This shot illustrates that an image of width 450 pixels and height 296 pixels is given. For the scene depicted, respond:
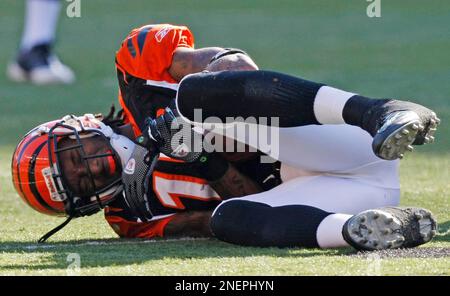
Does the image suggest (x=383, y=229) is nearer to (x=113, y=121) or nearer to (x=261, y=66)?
(x=113, y=121)

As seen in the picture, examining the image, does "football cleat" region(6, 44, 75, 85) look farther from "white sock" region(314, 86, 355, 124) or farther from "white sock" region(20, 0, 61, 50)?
"white sock" region(314, 86, 355, 124)

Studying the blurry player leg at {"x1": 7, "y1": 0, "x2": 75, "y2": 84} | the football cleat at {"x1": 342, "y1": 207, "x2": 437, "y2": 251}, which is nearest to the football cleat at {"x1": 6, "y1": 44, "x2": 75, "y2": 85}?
the blurry player leg at {"x1": 7, "y1": 0, "x2": 75, "y2": 84}

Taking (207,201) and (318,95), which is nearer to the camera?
(318,95)

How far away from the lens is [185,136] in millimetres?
3939

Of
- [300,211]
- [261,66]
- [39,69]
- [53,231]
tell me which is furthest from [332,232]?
[39,69]

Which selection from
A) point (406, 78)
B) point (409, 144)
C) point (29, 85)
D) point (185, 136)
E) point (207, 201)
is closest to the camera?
point (409, 144)

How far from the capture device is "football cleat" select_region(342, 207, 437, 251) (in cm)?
350

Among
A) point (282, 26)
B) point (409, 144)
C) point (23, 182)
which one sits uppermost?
point (409, 144)

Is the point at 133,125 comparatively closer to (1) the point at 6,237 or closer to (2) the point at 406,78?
(1) the point at 6,237

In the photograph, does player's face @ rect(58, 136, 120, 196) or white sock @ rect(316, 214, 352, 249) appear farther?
player's face @ rect(58, 136, 120, 196)

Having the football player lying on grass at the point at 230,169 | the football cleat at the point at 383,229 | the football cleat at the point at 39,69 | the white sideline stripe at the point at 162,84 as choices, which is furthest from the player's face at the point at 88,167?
the football cleat at the point at 39,69

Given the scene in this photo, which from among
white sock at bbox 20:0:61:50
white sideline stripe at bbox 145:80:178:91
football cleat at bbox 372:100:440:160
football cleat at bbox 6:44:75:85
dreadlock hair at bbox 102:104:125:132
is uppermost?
football cleat at bbox 372:100:440:160
